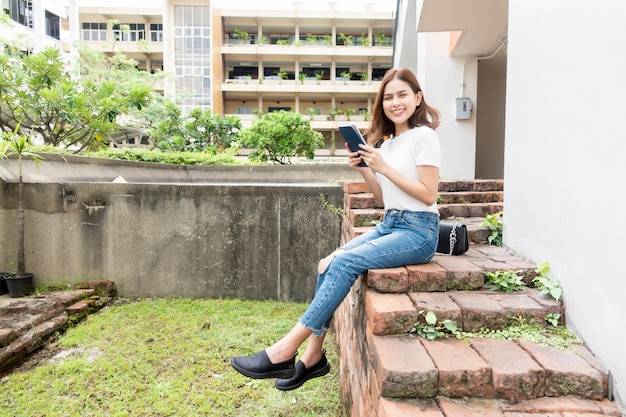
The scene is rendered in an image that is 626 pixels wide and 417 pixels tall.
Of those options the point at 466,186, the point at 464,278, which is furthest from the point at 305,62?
the point at 464,278

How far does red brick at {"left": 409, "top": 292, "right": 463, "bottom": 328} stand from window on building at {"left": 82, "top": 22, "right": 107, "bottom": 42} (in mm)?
31906

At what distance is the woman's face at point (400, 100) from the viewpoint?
85.5 inches

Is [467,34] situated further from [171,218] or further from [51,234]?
[51,234]

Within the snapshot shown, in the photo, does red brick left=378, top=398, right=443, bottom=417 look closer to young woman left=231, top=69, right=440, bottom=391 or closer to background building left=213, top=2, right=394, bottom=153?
young woman left=231, top=69, right=440, bottom=391

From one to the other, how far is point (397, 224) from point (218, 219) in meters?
3.11

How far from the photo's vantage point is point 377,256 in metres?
1.95

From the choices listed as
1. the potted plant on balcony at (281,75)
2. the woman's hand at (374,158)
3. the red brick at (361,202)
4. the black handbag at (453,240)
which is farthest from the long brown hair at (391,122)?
the potted plant on balcony at (281,75)

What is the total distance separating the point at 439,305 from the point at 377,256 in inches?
13.7

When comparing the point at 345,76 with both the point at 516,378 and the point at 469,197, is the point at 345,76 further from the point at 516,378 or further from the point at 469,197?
the point at 516,378

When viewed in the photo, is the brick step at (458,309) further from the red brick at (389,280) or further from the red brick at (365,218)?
the red brick at (365,218)

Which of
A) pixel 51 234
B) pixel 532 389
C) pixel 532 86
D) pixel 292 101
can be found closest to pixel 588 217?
pixel 532 389

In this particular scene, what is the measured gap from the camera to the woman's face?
2.17 meters

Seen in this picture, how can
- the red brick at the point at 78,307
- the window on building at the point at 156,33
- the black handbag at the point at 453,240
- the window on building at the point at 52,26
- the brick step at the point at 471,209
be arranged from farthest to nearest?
the window on building at the point at 156,33 → the window on building at the point at 52,26 → the red brick at the point at 78,307 → the brick step at the point at 471,209 → the black handbag at the point at 453,240

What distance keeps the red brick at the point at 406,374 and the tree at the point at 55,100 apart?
7049mm
